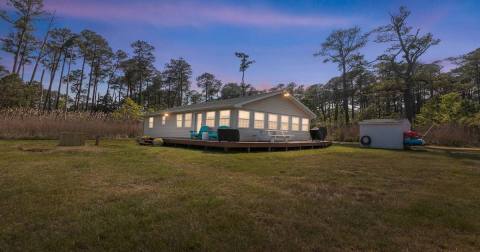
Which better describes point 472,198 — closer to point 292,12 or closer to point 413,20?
point 292,12

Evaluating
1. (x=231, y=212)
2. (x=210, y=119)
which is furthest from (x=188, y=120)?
(x=231, y=212)

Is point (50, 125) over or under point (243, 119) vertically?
under

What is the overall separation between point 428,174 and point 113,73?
43.4m

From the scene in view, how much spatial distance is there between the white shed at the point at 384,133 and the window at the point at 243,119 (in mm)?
8054

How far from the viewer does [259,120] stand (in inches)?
584

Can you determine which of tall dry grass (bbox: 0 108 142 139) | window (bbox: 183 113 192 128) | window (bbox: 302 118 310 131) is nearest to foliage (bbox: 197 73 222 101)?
tall dry grass (bbox: 0 108 142 139)

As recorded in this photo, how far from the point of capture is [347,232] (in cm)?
256

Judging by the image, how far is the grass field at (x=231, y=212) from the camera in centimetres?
229

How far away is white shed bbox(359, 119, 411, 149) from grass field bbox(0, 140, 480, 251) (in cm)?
966

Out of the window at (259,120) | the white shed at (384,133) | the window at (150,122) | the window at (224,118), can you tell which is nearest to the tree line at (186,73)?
the white shed at (384,133)

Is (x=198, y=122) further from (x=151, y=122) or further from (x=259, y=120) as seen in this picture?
(x=151, y=122)

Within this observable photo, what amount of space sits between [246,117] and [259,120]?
1151 mm

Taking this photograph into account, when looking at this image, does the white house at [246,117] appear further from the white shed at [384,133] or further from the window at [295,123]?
the white shed at [384,133]

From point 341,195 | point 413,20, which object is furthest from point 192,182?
point 413,20
